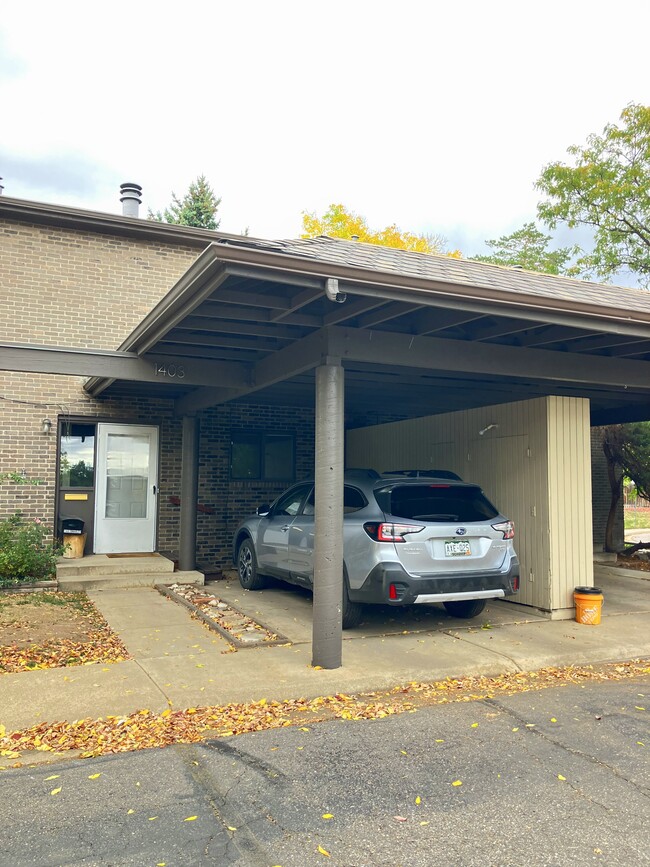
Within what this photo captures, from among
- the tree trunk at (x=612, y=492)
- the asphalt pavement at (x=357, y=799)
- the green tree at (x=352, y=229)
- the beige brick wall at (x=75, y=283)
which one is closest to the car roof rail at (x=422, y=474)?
the asphalt pavement at (x=357, y=799)

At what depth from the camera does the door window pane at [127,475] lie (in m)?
11.7

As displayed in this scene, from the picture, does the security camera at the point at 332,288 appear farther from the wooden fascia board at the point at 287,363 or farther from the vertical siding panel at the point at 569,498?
the vertical siding panel at the point at 569,498

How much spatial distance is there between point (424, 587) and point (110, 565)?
5.54 metres

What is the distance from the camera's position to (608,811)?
11.5 ft

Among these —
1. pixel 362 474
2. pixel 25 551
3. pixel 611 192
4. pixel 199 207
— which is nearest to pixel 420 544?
pixel 362 474

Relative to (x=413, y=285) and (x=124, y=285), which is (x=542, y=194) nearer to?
(x=124, y=285)

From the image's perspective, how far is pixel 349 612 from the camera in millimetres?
7246

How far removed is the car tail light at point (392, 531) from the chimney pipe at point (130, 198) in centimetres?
1036

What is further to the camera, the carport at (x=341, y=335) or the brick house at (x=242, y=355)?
the brick house at (x=242, y=355)

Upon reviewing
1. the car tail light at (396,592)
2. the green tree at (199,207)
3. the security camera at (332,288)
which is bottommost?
the car tail light at (396,592)

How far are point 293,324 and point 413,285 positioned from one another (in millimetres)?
1283

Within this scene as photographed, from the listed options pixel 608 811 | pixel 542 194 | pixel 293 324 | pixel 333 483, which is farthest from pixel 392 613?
pixel 542 194

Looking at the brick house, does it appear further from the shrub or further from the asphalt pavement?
the asphalt pavement

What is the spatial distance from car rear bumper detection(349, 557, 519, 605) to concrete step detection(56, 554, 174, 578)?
462 cm
